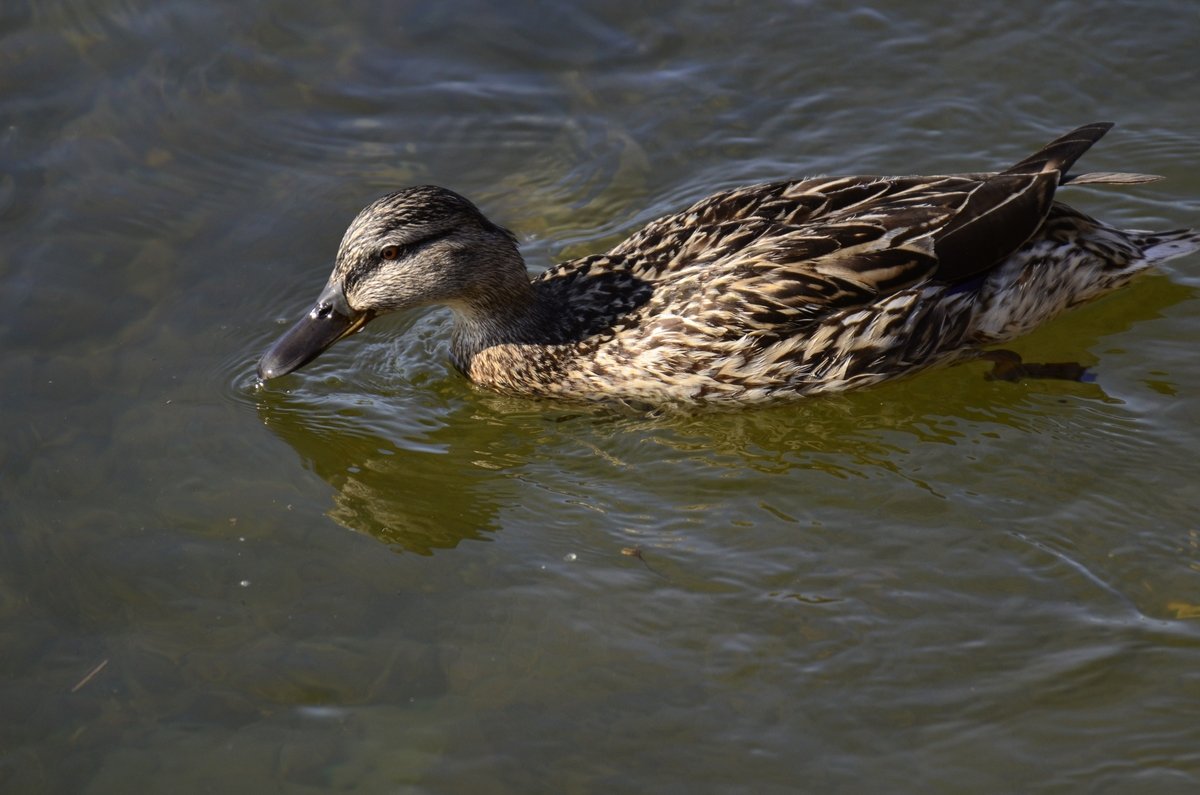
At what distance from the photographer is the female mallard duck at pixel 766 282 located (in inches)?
329

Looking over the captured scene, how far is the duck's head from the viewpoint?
8500 mm

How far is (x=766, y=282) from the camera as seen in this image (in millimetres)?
8359

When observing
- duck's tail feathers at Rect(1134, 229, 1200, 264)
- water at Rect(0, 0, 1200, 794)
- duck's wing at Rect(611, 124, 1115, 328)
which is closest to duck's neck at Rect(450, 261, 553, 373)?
water at Rect(0, 0, 1200, 794)

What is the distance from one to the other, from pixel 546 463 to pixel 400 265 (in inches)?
61.7

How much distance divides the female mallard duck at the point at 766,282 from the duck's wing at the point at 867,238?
0.4 inches

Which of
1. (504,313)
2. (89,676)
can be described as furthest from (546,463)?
(89,676)

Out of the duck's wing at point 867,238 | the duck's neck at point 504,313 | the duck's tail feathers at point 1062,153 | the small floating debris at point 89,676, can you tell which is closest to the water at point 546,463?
the small floating debris at point 89,676

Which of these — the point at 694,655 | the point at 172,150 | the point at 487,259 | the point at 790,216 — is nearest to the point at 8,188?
the point at 172,150

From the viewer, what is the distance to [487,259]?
8.94 meters

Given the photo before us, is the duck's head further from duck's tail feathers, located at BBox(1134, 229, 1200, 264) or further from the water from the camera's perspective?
duck's tail feathers, located at BBox(1134, 229, 1200, 264)

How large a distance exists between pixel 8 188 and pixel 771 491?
238 inches

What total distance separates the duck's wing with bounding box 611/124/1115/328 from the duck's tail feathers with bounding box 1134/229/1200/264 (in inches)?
30.3

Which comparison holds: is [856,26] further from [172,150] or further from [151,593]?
[151,593]

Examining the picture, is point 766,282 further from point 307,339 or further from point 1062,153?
point 307,339
